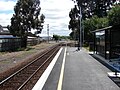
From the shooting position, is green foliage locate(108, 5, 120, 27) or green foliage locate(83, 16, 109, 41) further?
green foliage locate(83, 16, 109, 41)

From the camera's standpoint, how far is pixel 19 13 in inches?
2680

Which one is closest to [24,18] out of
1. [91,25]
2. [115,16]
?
[91,25]

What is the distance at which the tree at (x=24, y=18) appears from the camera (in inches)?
2596

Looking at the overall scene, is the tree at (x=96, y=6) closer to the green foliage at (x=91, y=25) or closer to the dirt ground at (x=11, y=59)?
the green foliage at (x=91, y=25)

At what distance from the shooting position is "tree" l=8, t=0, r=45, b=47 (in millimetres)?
65938

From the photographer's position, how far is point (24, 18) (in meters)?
67.4

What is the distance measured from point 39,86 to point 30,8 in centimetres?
5661

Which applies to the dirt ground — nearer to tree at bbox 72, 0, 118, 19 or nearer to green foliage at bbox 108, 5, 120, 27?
green foliage at bbox 108, 5, 120, 27

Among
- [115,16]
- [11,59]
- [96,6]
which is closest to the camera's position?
[11,59]

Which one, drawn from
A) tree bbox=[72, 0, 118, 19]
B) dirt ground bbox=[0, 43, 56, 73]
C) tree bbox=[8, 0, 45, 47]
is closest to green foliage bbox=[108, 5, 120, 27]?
dirt ground bbox=[0, 43, 56, 73]

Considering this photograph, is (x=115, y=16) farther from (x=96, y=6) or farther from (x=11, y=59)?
(x=96, y=6)

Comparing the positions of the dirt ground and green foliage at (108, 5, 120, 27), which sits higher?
green foliage at (108, 5, 120, 27)

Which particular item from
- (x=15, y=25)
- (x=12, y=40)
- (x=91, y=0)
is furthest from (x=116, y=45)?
(x=91, y=0)

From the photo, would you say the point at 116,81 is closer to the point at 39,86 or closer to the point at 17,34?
the point at 39,86
